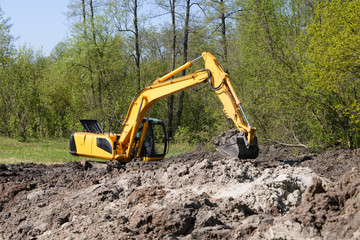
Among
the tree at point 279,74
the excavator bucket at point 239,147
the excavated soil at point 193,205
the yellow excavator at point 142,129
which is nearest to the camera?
the excavated soil at point 193,205

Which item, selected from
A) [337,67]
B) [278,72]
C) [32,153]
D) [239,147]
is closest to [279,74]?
[278,72]

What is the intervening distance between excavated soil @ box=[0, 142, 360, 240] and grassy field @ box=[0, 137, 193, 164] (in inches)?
264

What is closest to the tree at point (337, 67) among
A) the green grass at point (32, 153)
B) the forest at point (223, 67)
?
the forest at point (223, 67)

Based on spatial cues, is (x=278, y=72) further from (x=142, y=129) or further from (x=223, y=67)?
(x=223, y=67)

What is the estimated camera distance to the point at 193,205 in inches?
221

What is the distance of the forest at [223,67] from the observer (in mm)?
11289

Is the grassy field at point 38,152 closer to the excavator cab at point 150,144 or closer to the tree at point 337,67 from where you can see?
the excavator cab at point 150,144

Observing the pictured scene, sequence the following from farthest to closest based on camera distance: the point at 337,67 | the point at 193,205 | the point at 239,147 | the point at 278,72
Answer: the point at 278,72
the point at 337,67
the point at 239,147
the point at 193,205

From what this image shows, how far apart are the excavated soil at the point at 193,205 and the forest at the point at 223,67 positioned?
307cm

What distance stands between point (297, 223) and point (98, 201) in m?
3.43

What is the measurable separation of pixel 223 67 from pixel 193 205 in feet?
54.2

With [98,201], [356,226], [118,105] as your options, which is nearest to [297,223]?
[356,226]

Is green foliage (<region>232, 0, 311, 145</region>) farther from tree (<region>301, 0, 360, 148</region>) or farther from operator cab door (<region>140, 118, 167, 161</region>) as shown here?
operator cab door (<region>140, 118, 167, 161</region>)

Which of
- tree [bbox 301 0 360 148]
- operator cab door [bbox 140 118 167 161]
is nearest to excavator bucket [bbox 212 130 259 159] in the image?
tree [bbox 301 0 360 148]
